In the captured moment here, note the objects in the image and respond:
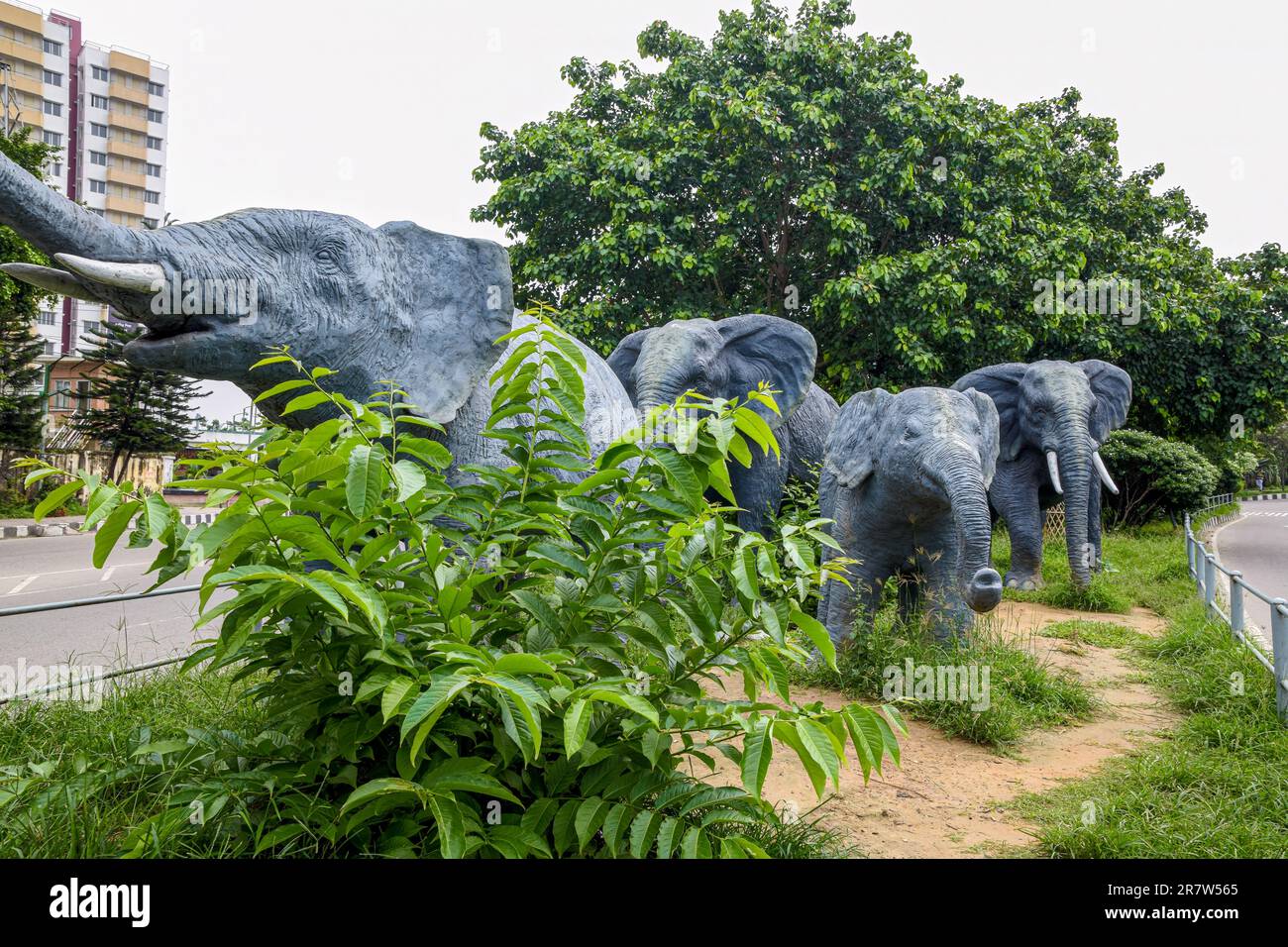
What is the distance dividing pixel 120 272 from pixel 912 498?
178 inches

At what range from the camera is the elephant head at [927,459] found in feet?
17.0

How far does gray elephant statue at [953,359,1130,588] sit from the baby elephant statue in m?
3.89

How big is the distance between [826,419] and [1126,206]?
48.2 feet

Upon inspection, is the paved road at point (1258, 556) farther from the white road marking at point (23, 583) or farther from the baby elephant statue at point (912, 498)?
the white road marking at point (23, 583)

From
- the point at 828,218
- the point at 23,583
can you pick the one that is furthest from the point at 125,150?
the point at 828,218

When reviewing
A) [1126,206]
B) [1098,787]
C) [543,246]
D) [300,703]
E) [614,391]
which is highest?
[1126,206]

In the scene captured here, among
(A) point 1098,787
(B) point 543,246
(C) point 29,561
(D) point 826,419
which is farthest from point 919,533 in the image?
(C) point 29,561

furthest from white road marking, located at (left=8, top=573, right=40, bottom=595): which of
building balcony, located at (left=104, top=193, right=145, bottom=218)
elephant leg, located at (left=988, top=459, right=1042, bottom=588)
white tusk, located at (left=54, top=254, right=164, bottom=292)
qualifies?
building balcony, located at (left=104, top=193, right=145, bottom=218)

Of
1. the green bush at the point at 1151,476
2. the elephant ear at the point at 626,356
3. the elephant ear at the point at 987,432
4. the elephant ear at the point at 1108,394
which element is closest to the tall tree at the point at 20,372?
the elephant ear at the point at 626,356

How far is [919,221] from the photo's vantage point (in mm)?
15234

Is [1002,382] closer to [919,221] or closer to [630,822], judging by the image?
[919,221]

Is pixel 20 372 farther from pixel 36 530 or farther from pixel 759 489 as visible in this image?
pixel 759 489

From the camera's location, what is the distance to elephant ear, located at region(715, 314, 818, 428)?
26.7 ft

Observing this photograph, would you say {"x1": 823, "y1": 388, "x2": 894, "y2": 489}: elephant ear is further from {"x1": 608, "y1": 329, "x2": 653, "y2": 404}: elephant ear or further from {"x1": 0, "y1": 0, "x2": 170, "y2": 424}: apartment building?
{"x1": 0, "y1": 0, "x2": 170, "y2": 424}: apartment building
